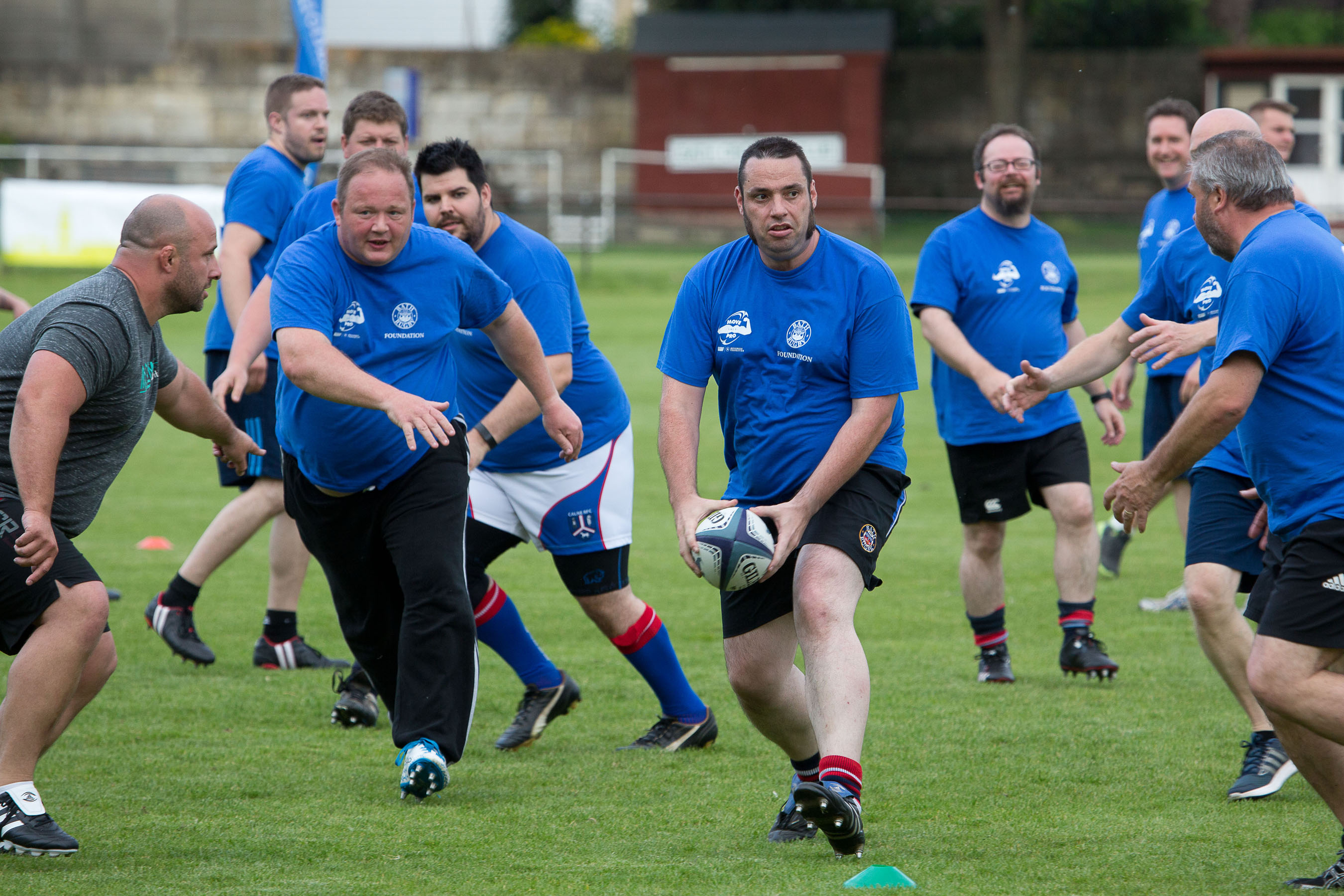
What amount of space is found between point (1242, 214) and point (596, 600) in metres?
2.81

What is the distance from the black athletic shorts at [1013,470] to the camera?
702 cm

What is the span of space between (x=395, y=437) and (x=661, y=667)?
1.48 meters

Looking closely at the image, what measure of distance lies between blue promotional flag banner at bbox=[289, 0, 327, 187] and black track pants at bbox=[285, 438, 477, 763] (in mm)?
5738

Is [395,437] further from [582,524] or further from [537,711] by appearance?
[537,711]

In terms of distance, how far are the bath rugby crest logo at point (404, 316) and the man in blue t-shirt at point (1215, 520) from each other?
2071 millimetres

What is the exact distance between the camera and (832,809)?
402 centimetres

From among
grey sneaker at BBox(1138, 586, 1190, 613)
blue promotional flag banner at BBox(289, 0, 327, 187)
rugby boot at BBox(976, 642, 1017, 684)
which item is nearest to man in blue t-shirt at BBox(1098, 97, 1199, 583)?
grey sneaker at BBox(1138, 586, 1190, 613)

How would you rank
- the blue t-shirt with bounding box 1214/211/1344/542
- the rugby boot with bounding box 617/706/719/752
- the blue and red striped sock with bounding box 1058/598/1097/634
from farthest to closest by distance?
1. the blue and red striped sock with bounding box 1058/598/1097/634
2. the rugby boot with bounding box 617/706/719/752
3. the blue t-shirt with bounding box 1214/211/1344/542

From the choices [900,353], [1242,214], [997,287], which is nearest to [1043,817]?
[900,353]

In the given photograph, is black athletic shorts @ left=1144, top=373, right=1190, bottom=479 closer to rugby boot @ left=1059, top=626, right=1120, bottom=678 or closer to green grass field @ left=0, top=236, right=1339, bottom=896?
rugby boot @ left=1059, top=626, right=1120, bottom=678

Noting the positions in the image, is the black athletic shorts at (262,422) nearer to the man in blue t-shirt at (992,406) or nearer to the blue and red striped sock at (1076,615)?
the man in blue t-shirt at (992,406)

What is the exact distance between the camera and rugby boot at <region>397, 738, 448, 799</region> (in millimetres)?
4836

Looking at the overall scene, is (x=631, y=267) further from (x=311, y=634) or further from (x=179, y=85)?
(x=311, y=634)

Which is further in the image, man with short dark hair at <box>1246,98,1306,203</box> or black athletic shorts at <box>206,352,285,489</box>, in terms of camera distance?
man with short dark hair at <box>1246,98,1306,203</box>
